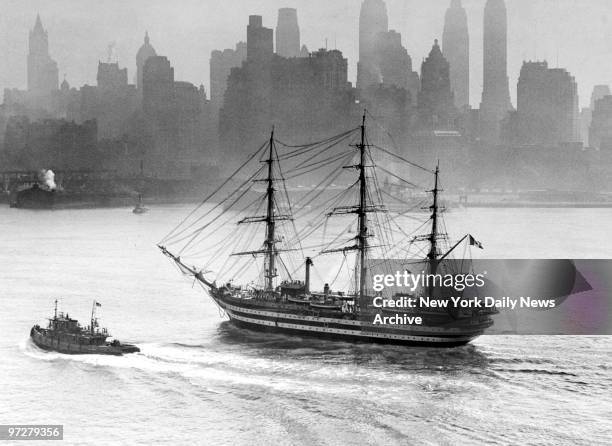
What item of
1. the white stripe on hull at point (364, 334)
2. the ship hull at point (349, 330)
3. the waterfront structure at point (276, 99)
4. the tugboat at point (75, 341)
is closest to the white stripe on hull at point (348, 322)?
the ship hull at point (349, 330)

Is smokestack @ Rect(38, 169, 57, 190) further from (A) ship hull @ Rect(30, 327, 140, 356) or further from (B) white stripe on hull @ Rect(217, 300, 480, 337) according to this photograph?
(A) ship hull @ Rect(30, 327, 140, 356)

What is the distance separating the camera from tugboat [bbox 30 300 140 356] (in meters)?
24.2

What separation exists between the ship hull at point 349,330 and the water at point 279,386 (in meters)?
0.41

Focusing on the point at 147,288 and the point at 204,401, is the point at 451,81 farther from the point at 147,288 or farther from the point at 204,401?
the point at 204,401

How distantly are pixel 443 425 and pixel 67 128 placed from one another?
92.9 m

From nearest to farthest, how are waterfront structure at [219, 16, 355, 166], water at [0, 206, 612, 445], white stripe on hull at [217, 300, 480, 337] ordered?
water at [0, 206, 612, 445] < white stripe on hull at [217, 300, 480, 337] < waterfront structure at [219, 16, 355, 166]

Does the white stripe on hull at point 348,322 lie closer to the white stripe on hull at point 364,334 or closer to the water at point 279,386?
the white stripe on hull at point 364,334

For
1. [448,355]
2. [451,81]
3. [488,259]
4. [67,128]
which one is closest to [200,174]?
[67,128]

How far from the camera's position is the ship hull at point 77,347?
2408 centimetres

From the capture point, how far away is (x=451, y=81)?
123938 millimetres

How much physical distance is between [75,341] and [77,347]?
0.21 meters

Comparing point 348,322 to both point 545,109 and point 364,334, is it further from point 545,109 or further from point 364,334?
point 545,109

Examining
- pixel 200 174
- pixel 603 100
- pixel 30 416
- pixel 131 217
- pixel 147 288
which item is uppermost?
pixel 603 100

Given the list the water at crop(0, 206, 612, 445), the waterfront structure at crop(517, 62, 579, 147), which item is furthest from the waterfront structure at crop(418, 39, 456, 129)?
the water at crop(0, 206, 612, 445)
